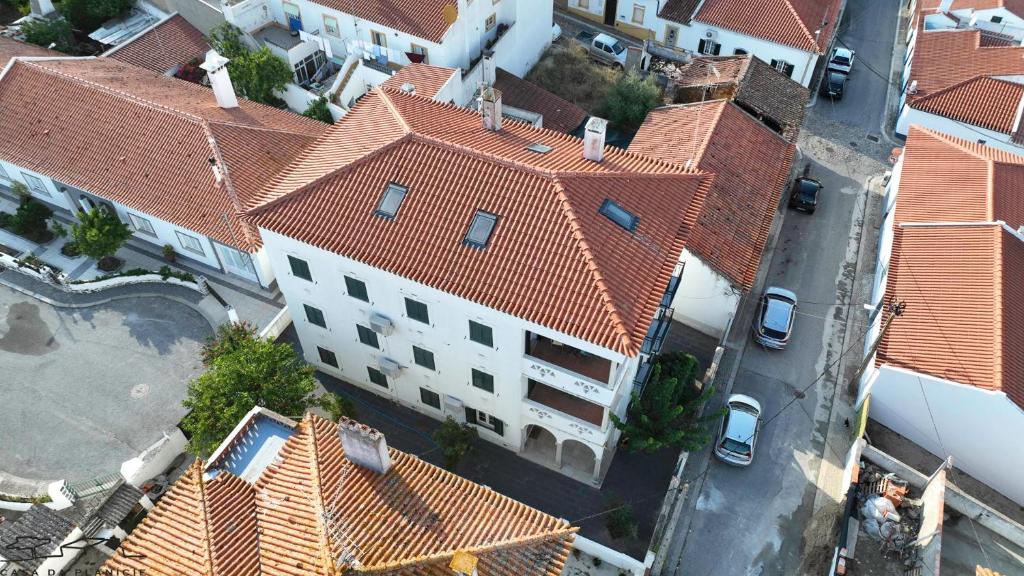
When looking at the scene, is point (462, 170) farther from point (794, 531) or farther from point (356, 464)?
point (794, 531)

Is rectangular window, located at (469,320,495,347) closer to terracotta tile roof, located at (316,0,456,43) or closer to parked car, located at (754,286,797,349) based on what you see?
parked car, located at (754,286,797,349)

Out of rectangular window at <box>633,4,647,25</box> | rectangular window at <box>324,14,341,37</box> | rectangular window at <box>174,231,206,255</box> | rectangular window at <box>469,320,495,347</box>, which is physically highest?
rectangular window at <box>324,14,341,37</box>

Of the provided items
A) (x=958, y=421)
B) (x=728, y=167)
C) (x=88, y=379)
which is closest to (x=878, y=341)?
(x=958, y=421)

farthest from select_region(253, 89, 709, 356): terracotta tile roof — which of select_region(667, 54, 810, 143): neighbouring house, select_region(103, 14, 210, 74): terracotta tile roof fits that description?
select_region(103, 14, 210, 74): terracotta tile roof

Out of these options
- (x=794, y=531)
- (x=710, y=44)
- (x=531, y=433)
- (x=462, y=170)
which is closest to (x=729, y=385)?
(x=794, y=531)

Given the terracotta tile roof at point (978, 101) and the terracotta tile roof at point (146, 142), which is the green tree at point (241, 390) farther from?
the terracotta tile roof at point (978, 101)
